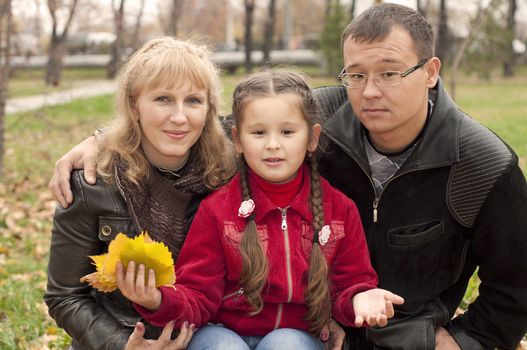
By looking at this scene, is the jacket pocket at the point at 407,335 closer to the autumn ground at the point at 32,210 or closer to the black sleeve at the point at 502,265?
the black sleeve at the point at 502,265

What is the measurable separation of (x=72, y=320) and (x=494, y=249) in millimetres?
1848

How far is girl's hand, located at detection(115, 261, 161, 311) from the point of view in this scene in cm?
247

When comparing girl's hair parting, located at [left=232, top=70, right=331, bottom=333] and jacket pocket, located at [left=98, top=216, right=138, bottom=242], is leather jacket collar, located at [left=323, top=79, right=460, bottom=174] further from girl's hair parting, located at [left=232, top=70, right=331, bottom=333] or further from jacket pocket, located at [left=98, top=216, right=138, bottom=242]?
jacket pocket, located at [left=98, top=216, right=138, bottom=242]

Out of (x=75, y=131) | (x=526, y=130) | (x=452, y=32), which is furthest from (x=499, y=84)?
(x=75, y=131)

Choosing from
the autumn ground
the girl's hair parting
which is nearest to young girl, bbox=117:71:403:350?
the girl's hair parting

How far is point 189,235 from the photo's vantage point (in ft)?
9.71

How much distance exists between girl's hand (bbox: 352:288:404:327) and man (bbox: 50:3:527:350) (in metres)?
0.55

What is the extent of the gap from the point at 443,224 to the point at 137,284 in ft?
4.74

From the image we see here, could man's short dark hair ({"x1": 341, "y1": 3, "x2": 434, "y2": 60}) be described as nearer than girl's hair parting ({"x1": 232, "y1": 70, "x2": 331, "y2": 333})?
No

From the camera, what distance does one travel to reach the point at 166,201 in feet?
10.2

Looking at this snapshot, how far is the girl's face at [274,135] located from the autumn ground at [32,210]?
71 centimetres

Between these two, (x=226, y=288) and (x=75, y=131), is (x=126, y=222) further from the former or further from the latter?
(x=75, y=131)

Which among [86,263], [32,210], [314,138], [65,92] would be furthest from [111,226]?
[65,92]

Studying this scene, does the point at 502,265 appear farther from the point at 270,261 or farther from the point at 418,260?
the point at 270,261
